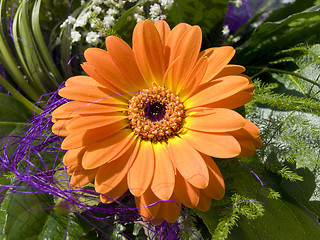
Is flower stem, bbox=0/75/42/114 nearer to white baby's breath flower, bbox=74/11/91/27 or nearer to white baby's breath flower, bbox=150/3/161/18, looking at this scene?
white baby's breath flower, bbox=74/11/91/27

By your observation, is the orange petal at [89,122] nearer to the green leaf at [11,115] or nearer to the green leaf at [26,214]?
the green leaf at [26,214]

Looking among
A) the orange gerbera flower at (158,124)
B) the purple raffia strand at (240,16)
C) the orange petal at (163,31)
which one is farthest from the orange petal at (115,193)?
the purple raffia strand at (240,16)

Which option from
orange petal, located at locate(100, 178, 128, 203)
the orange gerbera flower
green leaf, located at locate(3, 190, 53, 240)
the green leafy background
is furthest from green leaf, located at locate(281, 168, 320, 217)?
green leaf, located at locate(3, 190, 53, 240)

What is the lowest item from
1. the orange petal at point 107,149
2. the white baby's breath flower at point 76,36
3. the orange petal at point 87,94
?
the orange petal at point 107,149

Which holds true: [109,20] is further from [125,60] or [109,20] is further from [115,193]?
[115,193]

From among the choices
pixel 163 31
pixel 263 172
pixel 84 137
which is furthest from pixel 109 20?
pixel 263 172

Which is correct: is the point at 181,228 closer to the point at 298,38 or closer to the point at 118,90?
the point at 118,90
